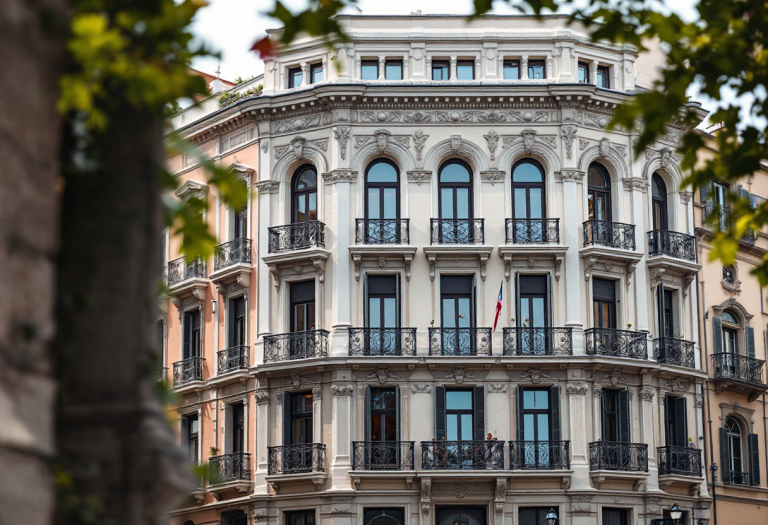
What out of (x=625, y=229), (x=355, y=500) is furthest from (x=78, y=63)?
(x=625, y=229)

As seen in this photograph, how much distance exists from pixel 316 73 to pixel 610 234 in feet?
33.9

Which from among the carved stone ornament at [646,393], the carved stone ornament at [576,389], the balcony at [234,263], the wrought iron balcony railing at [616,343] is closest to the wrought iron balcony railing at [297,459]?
the balcony at [234,263]

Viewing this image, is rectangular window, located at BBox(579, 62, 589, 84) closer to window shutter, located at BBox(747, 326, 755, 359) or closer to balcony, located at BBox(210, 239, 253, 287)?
window shutter, located at BBox(747, 326, 755, 359)

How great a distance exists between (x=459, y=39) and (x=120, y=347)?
33291 millimetres

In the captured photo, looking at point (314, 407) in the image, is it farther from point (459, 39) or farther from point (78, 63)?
point (78, 63)

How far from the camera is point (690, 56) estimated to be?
1024 cm

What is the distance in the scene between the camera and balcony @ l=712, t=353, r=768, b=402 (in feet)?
134

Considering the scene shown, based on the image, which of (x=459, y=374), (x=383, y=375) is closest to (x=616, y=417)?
(x=459, y=374)

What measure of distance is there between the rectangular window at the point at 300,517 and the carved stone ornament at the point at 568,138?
13072mm

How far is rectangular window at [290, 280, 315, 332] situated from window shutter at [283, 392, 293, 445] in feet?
6.83

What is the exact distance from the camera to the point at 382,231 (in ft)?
125

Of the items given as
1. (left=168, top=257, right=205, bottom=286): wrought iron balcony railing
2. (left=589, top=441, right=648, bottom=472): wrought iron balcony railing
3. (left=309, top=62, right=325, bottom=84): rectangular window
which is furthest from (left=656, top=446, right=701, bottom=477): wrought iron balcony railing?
(left=168, top=257, right=205, bottom=286): wrought iron balcony railing

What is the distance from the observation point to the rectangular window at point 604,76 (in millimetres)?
40250

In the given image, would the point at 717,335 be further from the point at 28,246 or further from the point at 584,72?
the point at 28,246
